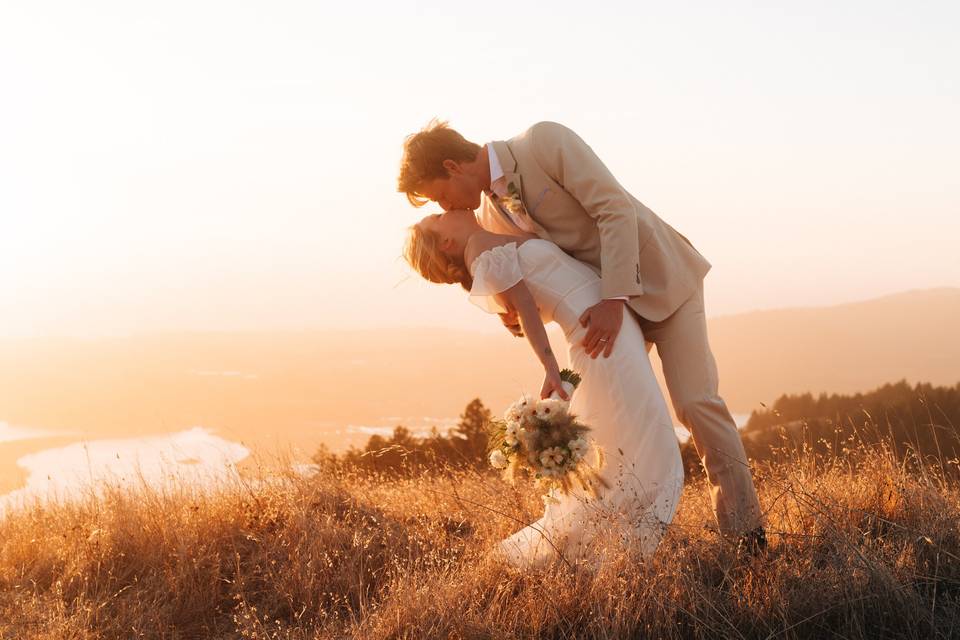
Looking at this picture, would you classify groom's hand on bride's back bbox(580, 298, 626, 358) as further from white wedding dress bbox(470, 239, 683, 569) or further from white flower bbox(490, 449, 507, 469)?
white flower bbox(490, 449, 507, 469)

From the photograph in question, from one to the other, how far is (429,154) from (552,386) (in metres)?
1.33

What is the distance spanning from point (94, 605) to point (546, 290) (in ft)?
Answer: 9.54

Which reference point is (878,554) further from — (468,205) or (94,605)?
(94,605)

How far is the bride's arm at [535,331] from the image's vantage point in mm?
4371

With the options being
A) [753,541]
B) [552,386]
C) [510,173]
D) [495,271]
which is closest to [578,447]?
[552,386]

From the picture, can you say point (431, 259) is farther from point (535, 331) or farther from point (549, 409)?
point (549, 409)

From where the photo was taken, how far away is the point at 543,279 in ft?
14.9

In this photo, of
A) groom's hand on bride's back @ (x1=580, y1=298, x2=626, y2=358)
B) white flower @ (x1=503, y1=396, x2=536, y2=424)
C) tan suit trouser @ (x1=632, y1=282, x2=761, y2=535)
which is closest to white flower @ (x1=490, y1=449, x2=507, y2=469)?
white flower @ (x1=503, y1=396, x2=536, y2=424)

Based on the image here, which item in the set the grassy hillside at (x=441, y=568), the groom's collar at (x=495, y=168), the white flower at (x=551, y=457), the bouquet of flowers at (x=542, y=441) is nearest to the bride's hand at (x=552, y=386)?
the bouquet of flowers at (x=542, y=441)

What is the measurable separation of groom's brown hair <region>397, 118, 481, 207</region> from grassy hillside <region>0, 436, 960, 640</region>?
1.88 m

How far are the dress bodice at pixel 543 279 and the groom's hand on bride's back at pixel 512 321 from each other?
42 mm

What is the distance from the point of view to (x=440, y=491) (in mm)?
6379

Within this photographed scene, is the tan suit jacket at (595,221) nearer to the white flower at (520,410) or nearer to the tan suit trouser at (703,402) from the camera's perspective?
the tan suit trouser at (703,402)

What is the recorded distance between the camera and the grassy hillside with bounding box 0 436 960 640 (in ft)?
12.4
